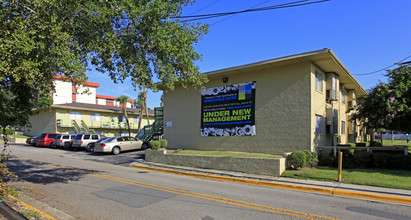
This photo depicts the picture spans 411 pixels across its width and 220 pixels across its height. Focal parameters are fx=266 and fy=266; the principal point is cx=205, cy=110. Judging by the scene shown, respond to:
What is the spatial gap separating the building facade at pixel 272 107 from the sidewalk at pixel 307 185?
161 inches

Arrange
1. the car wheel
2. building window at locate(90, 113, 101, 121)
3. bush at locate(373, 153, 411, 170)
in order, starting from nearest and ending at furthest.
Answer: bush at locate(373, 153, 411, 170) → the car wheel → building window at locate(90, 113, 101, 121)

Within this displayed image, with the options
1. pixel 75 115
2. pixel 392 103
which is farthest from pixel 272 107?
pixel 75 115

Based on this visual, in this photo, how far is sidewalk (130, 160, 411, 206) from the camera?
804 centimetres

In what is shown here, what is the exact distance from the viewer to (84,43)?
905 cm

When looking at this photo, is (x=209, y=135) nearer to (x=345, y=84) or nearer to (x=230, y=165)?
(x=230, y=165)

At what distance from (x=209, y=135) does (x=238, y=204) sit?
11.2m

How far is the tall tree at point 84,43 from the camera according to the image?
7.07 meters

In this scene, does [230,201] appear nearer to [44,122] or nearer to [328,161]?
[328,161]

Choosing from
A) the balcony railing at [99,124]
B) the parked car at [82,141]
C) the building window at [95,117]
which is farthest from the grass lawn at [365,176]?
the building window at [95,117]

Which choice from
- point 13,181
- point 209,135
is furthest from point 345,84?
point 13,181

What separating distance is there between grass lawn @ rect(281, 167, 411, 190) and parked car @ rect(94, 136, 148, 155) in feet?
46.5

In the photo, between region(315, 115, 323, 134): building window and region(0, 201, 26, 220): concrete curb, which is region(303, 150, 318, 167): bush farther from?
region(0, 201, 26, 220): concrete curb

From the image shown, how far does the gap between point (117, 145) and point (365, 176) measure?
17.2 m

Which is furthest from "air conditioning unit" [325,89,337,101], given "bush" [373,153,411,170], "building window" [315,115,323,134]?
"bush" [373,153,411,170]
